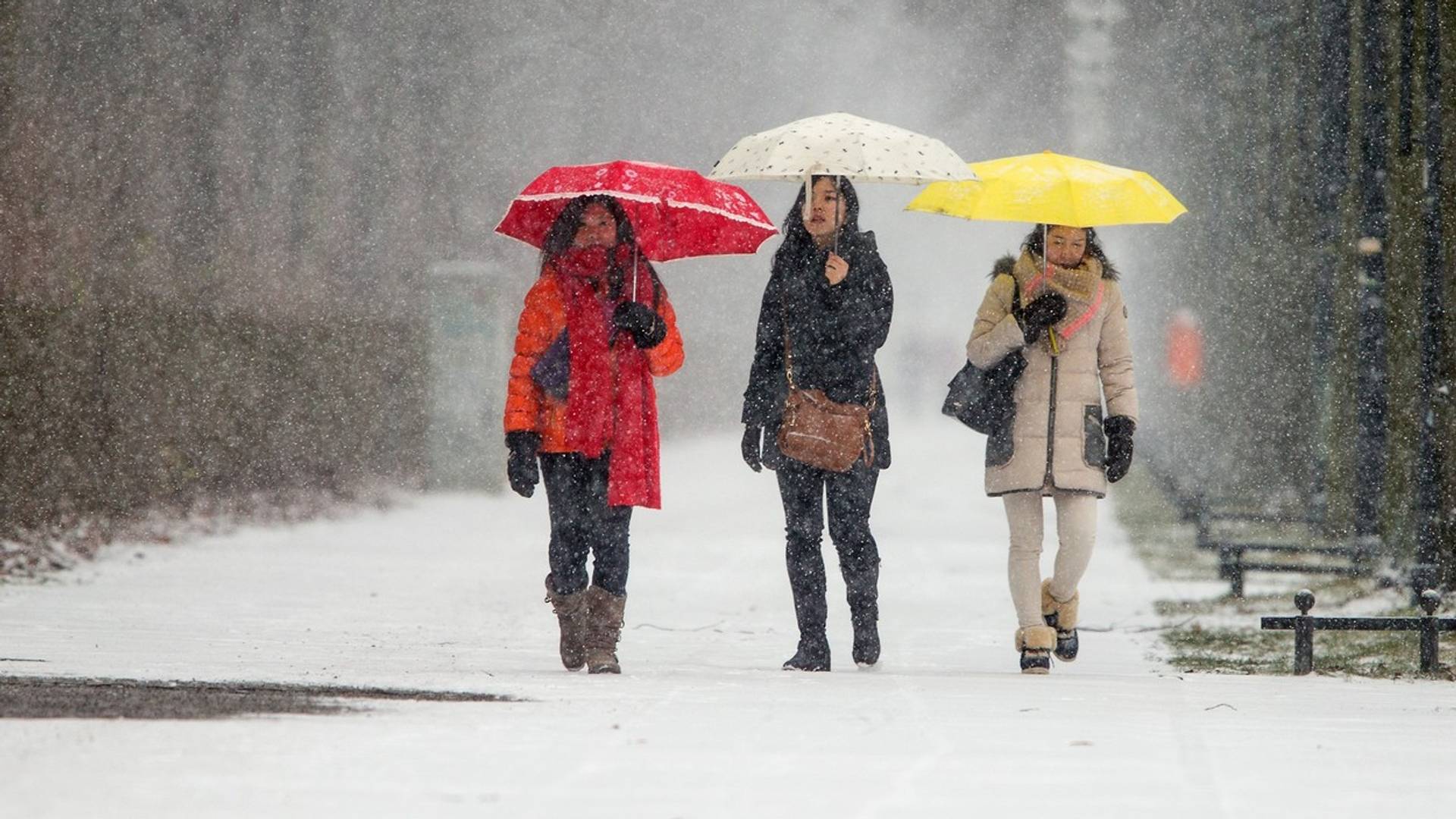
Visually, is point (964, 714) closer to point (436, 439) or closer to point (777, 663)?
point (777, 663)

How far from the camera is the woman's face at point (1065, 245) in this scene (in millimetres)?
7652

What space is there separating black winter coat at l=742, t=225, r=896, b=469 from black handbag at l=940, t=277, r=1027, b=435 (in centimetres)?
32

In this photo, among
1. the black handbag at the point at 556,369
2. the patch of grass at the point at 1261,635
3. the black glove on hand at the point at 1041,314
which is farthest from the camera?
the patch of grass at the point at 1261,635

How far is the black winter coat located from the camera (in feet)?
24.5

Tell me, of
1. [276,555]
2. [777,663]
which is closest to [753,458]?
[777,663]

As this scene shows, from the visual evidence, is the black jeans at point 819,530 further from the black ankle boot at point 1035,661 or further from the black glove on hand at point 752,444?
the black ankle boot at point 1035,661

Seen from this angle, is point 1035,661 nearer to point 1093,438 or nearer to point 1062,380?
point 1093,438

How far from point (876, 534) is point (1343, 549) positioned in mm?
5239

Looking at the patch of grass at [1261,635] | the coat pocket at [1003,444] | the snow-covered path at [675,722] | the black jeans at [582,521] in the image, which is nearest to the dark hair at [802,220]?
the coat pocket at [1003,444]

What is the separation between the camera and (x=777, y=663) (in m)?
8.47

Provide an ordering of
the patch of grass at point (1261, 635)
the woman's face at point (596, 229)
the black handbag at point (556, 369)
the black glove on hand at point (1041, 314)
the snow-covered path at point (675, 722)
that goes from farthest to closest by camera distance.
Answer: the patch of grass at point (1261, 635) → the black glove on hand at point (1041, 314) → the woman's face at point (596, 229) → the black handbag at point (556, 369) → the snow-covered path at point (675, 722)

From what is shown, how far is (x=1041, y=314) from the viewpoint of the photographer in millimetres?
7461

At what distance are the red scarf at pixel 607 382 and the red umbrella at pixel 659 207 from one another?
0.67 ft

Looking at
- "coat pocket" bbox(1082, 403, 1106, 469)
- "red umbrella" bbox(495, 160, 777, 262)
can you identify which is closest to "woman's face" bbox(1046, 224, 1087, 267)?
"coat pocket" bbox(1082, 403, 1106, 469)
